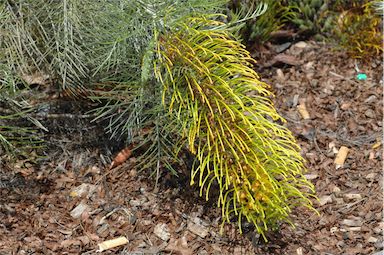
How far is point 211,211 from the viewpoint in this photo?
10.9ft

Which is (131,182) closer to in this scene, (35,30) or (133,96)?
(133,96)

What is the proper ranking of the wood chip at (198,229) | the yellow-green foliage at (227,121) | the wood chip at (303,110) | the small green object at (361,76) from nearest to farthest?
the yellow-green foliage at (227,121) → the wood chip at (198,229) → the wood chip at (303,110) → the small green object at (361,76)

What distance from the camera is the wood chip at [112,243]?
3098mm

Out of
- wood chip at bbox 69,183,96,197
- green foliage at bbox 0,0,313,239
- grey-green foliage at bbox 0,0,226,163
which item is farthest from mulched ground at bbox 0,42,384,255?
grey-green foliage at bbox 0,0,226,163

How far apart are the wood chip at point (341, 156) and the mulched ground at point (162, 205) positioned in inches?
0.9

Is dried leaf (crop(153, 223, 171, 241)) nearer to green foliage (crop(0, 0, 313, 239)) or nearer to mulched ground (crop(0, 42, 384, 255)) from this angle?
mulched ground (crop(0, 42, 384, 255))

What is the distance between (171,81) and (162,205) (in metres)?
0.66

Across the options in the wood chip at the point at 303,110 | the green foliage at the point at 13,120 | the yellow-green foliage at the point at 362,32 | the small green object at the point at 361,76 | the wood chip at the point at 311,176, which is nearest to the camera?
the green foliage at the point at 13,120

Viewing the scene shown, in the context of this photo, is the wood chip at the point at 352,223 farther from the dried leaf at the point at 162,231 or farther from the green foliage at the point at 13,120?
the green foliage at the point at 13,120

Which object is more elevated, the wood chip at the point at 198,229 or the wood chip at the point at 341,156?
the wood chip at the point at 341,156

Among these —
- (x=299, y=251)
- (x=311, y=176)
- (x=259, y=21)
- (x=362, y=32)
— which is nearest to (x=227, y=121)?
(x=299, y=251)

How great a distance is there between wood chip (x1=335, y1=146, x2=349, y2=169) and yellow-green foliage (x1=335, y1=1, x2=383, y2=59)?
34.2 inches

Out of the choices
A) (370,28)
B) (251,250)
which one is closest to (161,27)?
(251,250)

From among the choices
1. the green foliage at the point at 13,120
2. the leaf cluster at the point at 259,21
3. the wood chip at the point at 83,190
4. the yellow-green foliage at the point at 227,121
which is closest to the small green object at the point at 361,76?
the leaf cluster at the point at 259,21
